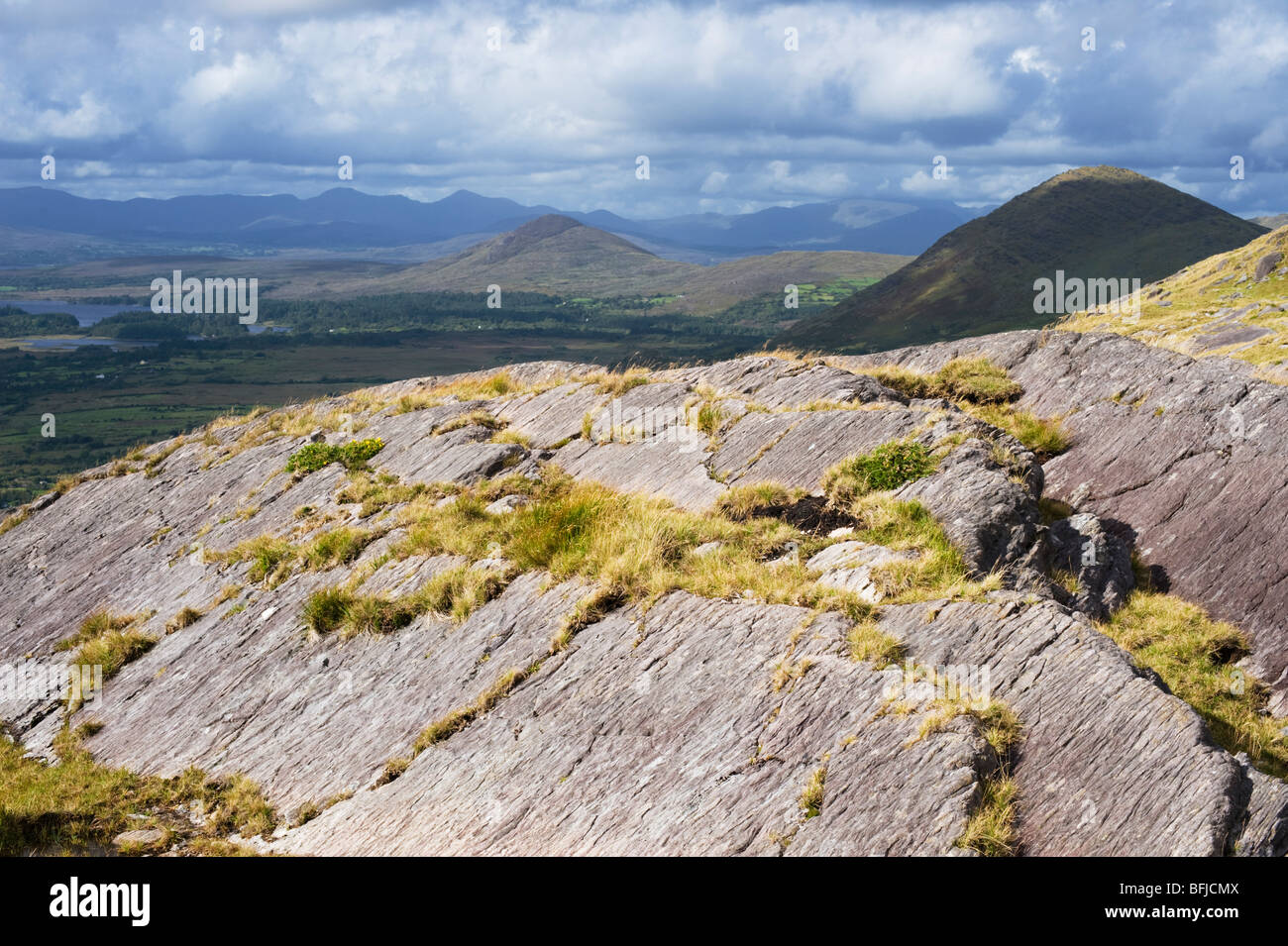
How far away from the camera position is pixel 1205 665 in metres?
13.7

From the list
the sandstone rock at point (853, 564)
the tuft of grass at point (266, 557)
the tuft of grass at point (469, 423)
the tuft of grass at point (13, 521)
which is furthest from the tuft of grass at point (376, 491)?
the tuft of grass at point (13, 521)

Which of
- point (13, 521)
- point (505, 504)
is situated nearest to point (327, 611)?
point (505, 504)

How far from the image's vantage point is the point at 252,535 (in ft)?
68.3

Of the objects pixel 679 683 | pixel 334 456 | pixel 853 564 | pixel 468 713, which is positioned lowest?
pixel 468 713

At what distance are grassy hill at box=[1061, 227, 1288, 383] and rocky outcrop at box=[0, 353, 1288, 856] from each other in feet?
40.1

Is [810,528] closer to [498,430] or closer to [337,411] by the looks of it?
[498,430]

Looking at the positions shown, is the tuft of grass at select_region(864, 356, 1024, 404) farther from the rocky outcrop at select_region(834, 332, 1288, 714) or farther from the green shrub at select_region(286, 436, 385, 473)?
the green shrub at select_region(286, 436, 385, 473)

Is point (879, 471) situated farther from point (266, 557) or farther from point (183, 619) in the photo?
point (183, 619)

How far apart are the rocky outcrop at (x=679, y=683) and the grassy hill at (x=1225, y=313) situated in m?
12.2

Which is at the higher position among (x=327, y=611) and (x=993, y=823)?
(x=327, y=611)

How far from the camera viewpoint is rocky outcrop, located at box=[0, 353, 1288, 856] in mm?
8531

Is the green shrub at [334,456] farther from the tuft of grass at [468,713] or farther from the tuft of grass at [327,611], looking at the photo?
the tuft of grass at [468,713]

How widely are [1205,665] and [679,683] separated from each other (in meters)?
8.92
